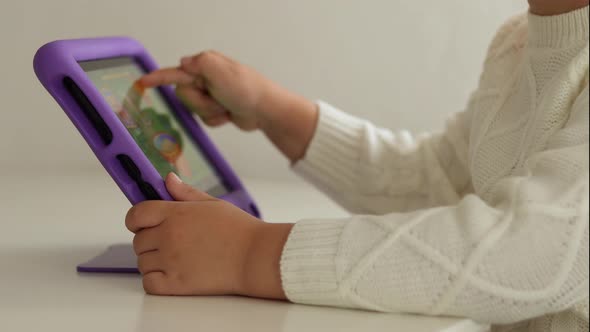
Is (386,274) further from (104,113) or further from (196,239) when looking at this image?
(104,113)

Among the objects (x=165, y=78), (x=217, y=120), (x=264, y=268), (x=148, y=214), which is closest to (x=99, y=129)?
(x=148, y=214)

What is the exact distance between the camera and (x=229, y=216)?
754 mm

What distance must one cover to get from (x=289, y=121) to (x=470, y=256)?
21.9 inches

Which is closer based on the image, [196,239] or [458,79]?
[196,239]

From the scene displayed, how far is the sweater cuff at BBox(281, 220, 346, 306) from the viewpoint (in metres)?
0.71

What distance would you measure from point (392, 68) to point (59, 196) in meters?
0.63

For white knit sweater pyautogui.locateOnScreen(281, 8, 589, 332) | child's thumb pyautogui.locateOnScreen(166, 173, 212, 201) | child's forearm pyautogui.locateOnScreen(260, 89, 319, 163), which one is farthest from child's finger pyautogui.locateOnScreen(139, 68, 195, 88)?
white knit sweater pyautogui.locateOnScreen(281, 8, 589, 332)

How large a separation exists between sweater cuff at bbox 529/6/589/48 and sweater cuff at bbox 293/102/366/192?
354 mm

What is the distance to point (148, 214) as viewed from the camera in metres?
0.76

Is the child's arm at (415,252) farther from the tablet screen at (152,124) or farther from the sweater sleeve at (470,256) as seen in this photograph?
the tablet screen at (152,124)

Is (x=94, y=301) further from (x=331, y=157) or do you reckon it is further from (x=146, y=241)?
(x=331, y=157)

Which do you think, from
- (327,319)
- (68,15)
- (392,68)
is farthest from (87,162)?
(327,319)

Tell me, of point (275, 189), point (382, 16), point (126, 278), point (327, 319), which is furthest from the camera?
point (382, 16)

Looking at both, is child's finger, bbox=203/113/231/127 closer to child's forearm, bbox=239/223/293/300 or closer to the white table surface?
the white table surface
